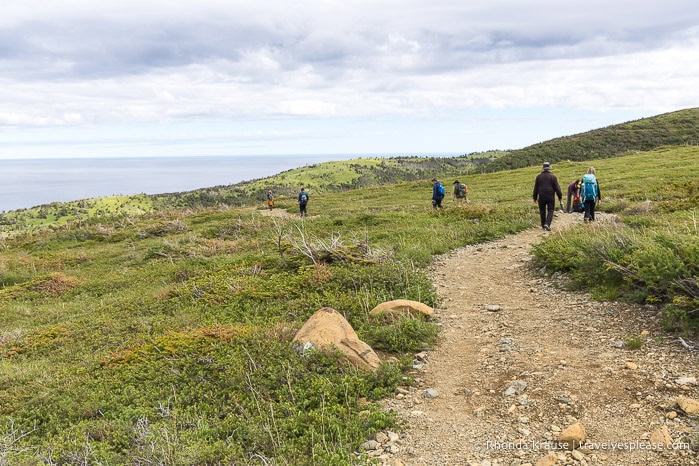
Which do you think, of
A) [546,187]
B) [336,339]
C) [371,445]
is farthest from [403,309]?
[546,187]

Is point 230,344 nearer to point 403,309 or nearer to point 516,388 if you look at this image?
point 403,309

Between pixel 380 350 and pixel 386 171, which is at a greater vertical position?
pixel 386 171

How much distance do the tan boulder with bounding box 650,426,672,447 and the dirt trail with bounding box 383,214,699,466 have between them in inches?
2.0

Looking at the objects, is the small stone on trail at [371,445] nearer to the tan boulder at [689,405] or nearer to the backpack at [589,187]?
the tan boulder at [689,405]

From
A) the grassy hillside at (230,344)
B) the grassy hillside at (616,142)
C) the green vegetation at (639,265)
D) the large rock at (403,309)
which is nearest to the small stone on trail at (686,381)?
the green vegetation at (639,265)

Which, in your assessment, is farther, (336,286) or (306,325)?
(336,286)

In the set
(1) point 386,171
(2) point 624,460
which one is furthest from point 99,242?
(1) point 386,171

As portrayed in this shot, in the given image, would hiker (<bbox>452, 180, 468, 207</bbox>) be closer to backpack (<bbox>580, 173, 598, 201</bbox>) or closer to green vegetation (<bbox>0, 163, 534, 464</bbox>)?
green vegetation (<bbox>0, 163, 534, 464</bbox>)

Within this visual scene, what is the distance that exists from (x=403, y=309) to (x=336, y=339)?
203 centimetres

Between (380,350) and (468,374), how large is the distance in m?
1.61

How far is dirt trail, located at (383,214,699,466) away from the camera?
471cm

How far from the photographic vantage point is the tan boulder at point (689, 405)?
484cm

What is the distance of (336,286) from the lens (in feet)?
35.4

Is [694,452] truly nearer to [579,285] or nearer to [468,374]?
[468,374]
